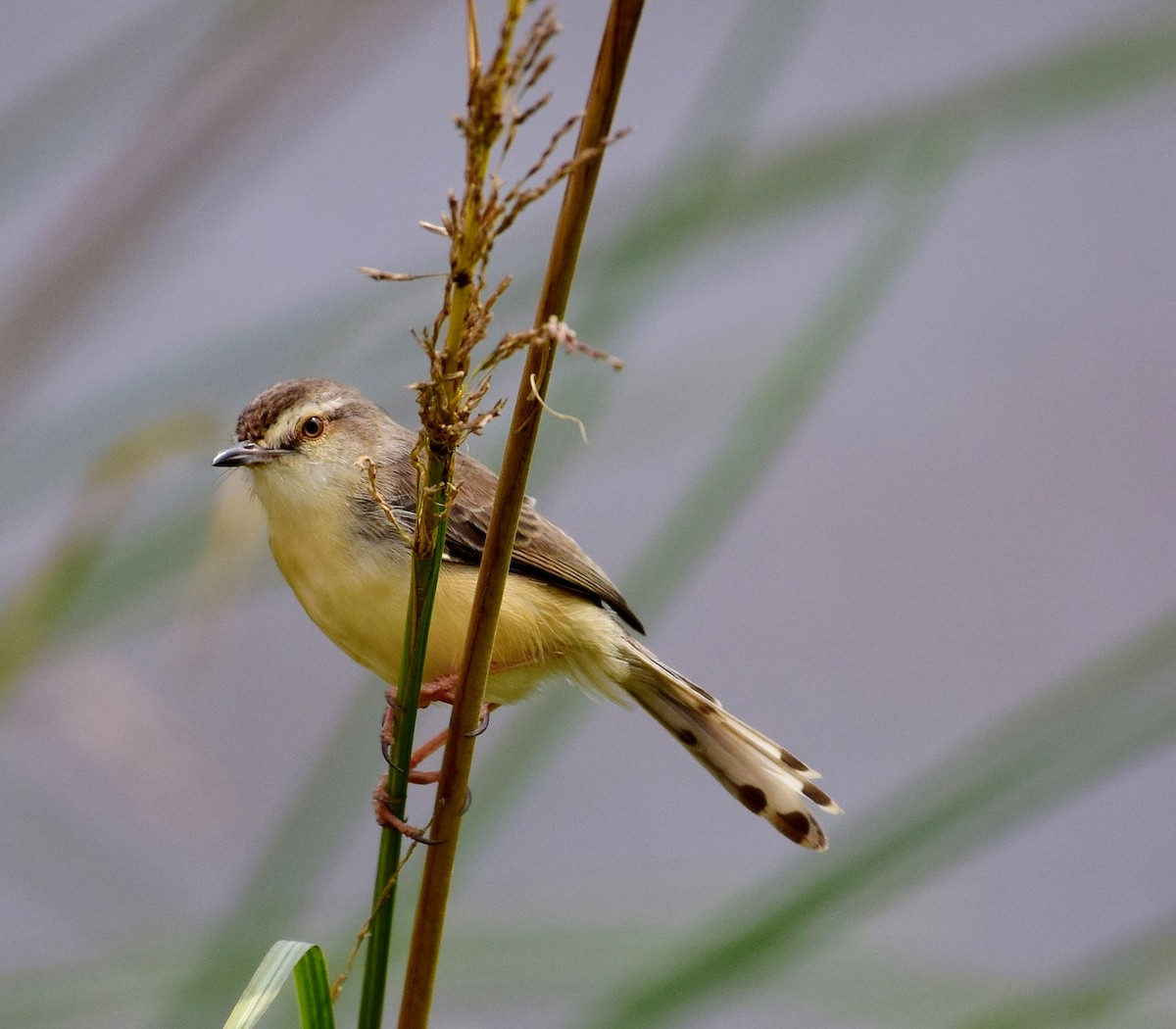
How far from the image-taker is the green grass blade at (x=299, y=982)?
116 cm

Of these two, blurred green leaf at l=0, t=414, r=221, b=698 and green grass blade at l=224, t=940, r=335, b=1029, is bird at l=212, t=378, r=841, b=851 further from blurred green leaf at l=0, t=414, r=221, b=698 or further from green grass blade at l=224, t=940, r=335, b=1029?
green grass blade at l=224, t=940, r=335, b=1029

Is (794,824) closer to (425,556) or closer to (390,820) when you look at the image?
(390,820)

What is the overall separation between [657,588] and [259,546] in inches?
34.6

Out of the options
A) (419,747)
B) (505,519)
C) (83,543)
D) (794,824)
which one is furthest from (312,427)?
(505,519)

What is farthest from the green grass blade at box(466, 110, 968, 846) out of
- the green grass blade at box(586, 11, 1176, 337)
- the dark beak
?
the dark beak

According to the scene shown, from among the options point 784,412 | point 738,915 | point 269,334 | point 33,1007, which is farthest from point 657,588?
point 33,1007

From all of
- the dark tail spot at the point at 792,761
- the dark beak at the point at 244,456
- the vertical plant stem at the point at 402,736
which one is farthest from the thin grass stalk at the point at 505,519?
the dark beak at the point at 244,456

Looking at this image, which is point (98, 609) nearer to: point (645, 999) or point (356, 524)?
point (356, 524)

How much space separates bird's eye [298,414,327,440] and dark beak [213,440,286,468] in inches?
2.9

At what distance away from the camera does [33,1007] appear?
6.12 feet

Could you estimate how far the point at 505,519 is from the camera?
3.87 feet

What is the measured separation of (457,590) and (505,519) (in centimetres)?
138

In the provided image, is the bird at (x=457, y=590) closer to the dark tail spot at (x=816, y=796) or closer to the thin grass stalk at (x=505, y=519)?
the dark tail spot at (x=816, y=796)

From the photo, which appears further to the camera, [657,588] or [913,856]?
[657,588]
